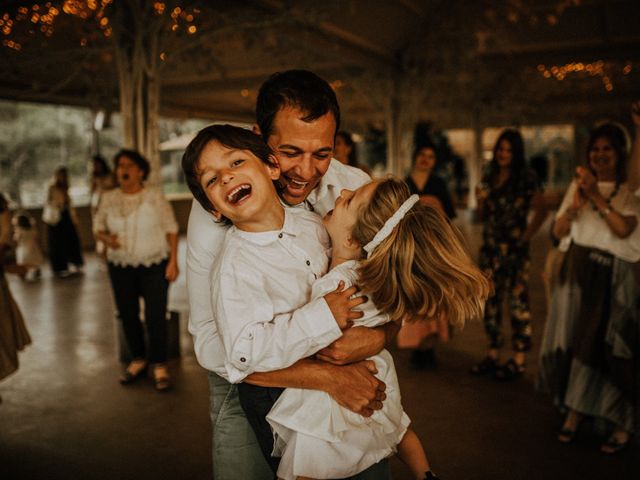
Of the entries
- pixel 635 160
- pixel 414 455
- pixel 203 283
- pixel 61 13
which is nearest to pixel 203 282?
pixel 203 283

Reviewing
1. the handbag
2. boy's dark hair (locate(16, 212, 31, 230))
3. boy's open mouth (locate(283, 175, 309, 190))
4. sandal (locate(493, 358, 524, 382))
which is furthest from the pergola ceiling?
boy's open mouth (locate(283, 175, 309, 190))

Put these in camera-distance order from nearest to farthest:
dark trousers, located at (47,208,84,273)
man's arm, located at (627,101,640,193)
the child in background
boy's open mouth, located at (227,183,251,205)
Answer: boy's open mouth, located at (227,183,251,205) < man's arm, located at (627,101,640,193) < the child in background < dark trousers, located at (47,208,84,273)

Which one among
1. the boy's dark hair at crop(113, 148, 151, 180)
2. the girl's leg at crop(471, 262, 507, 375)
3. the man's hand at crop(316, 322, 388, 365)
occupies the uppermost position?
the boy's dark hair at crop(113, 148, 151, 180)

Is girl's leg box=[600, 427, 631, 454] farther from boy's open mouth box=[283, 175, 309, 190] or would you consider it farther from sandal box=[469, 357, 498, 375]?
boy's open mouth box=[283, 175, 309, 190]

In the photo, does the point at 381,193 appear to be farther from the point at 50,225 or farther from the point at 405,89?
the point at 405,89

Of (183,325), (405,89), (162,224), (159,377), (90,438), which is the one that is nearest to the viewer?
(90,438)

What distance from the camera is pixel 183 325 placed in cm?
581

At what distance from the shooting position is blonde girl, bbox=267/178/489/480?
1445 millimetres

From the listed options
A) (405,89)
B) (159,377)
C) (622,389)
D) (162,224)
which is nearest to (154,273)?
(162,224)

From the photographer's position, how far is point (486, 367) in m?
4.29

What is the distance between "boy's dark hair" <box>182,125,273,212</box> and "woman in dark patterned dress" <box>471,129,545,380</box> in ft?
9.76

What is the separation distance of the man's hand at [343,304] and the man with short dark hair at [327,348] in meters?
0.05

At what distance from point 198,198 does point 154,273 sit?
9.47 feet

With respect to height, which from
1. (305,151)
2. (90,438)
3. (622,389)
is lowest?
(90,438)
